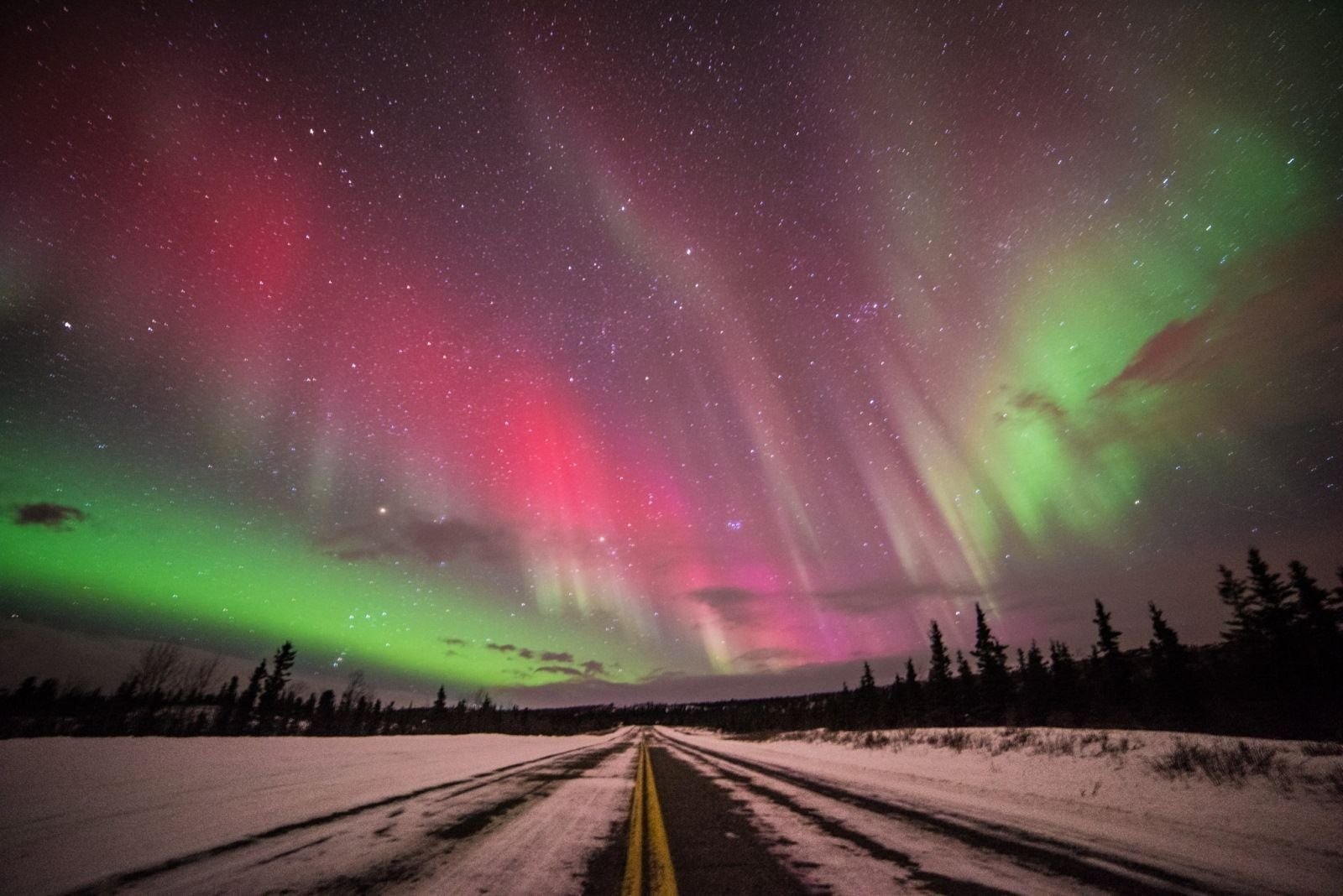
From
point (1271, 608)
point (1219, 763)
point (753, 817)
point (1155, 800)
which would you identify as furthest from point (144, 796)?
point (1271, 608)

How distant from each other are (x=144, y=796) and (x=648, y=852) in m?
7.89

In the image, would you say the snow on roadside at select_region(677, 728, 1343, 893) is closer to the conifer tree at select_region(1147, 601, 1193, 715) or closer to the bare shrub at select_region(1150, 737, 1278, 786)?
the bare shrub at select_region(1150, 737, 1278, 786)

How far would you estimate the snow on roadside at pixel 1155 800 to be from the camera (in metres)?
5.33

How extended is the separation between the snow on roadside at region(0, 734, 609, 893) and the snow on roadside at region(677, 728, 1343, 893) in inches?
357

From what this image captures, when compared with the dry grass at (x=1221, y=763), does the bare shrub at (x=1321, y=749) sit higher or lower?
higher

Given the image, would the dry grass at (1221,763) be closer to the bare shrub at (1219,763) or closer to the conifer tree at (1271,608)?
the bare shrub at (1219,763)

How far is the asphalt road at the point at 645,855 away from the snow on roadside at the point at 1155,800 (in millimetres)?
868

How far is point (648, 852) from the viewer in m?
5.25

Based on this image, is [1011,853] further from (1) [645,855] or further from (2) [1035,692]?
(2) [1035,692]

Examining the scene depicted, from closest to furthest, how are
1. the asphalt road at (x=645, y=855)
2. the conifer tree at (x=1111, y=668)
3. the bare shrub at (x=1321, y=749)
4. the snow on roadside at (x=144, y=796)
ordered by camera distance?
1. the asphalt road at (x=645, y=855)
2. the snow on roadside at (x=144, y=796)
3. the bare shrub at (x=1321, y=749)
4. the conifer tree at (x=1111, y=668)

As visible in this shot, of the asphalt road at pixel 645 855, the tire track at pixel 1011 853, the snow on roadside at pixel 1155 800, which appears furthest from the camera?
the snow on roadside at pixel 1155 800

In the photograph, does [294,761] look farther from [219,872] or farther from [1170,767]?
[1170,767]

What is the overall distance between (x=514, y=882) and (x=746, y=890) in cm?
183

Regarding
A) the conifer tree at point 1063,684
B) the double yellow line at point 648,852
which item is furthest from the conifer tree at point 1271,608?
the double yellow line at point 648,852
